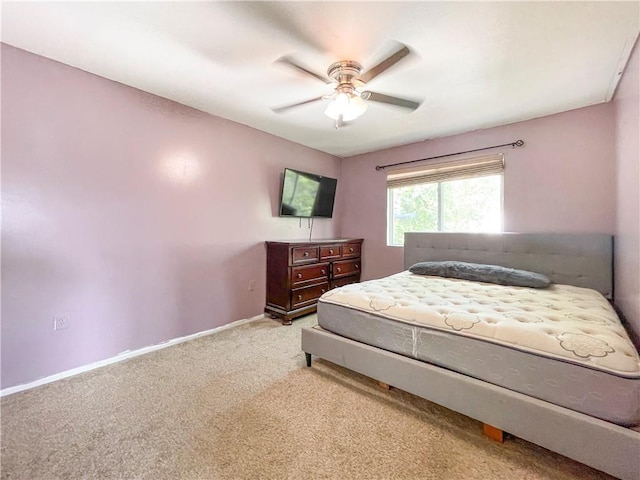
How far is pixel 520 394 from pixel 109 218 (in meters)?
3.23

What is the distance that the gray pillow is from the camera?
8.46 feet

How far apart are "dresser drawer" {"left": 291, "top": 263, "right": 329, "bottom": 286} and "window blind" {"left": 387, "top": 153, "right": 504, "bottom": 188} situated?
5.69 ft

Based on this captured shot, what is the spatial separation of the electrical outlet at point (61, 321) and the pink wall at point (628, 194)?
4.10 meters

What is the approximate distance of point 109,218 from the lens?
7.95 ft

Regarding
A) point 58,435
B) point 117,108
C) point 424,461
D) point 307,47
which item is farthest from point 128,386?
point 307,47

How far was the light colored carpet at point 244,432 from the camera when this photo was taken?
1.35m

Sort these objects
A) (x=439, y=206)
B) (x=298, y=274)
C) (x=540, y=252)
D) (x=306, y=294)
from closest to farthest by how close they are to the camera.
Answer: (x=540, y=252)
(x=298, y=274)
(x=306, y=294)
(x=439, y=206)

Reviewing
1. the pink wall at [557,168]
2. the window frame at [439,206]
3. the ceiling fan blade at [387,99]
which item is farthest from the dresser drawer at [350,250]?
the ceiling fan blade at [387,99]

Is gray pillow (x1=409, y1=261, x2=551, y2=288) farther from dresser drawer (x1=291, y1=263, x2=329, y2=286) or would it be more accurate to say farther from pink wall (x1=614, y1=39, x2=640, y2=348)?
dresser drawer (x1=291, y1=263, x2=329, y2=286)

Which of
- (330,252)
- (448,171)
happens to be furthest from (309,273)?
(448,171)

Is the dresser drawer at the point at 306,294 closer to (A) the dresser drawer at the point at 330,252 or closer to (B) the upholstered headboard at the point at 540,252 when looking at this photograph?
(A) the dresser drawer at the point at 330,252

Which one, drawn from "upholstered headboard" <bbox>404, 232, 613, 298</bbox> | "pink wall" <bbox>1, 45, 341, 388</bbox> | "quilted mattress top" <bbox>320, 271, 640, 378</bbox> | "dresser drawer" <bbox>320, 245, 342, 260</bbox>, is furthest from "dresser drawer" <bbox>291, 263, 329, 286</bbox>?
"upholstered headboard" <bbox>404, 232, 613, 298</bbox>

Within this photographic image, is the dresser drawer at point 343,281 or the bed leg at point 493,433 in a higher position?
the dresser drawer at point 343,281

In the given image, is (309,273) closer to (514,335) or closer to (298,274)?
(298,274)
